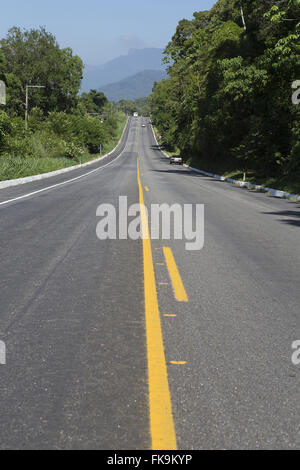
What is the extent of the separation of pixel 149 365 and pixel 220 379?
1.86 ft

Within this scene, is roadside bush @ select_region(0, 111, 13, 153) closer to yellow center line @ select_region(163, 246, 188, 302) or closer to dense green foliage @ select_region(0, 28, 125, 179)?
yellow center line @ select_region(163, 246, 188, 302)

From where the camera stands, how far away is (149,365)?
137 inches

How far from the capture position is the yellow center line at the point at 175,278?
206 inches

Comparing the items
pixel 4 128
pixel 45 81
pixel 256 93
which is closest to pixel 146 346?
pixel 4 128

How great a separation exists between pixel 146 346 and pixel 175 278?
2.27 m

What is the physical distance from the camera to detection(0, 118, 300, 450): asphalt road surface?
2695 mm

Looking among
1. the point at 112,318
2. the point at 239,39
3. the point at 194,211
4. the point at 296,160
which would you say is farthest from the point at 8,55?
the point at 112,318

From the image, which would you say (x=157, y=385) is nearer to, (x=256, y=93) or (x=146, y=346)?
(x=146, y=346)

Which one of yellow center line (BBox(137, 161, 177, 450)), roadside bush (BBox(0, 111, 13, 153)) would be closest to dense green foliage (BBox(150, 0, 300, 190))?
roadside bush (BBox(0, 111, 13, 153))

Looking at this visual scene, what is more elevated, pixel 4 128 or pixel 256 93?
pixel 256 93

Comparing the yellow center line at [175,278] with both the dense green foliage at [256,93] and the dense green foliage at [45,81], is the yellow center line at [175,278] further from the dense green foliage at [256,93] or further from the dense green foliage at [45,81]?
the dense green foliage at [45,81]

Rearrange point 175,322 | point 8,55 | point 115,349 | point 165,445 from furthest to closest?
point 8,55 → point 175,322 → point 115,349 → point 165,445

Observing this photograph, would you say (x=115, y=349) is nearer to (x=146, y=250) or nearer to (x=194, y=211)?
(x=146, y=250)

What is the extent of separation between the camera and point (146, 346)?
3.82 m
